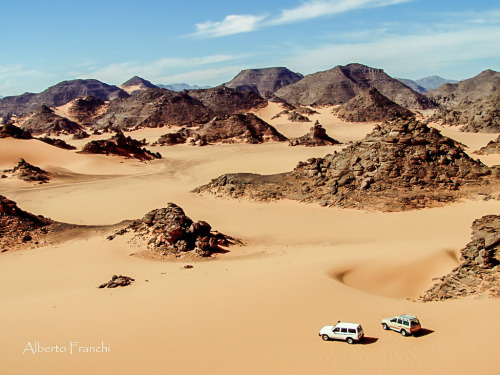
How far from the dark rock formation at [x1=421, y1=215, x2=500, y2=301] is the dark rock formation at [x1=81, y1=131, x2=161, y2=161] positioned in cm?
3928

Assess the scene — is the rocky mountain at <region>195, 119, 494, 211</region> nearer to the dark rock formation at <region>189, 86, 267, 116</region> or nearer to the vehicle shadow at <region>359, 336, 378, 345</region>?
the vehicle shadow at <region>359, 336, 378, 345</region>

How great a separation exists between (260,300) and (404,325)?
149 inches

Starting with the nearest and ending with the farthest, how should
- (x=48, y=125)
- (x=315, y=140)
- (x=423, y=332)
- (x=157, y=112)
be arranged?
1. (x=423, y=332)
2. (x=315, y=140)
3. (x=157, y=112)
4. (x=48, y=125)

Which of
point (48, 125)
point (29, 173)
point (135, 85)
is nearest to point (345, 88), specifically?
point (48, 125)

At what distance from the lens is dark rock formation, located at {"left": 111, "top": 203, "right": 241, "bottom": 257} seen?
52.8ft

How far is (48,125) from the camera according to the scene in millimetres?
77562

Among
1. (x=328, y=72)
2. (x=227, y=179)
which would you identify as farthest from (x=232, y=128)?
(x=328, y=72)

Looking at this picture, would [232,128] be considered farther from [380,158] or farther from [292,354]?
[292,354]

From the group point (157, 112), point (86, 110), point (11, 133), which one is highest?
point (86, 110)

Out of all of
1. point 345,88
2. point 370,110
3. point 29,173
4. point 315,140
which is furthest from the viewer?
point 345,88

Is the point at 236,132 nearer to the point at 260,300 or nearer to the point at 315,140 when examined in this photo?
the point at 315,140

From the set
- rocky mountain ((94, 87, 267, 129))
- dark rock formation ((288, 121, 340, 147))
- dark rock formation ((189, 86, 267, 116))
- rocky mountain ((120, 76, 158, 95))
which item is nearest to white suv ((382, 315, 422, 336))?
dark rock formation ((288, 121, 340, 147))

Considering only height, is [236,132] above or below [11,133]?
below

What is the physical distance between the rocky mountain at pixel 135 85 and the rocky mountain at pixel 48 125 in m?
75.0
